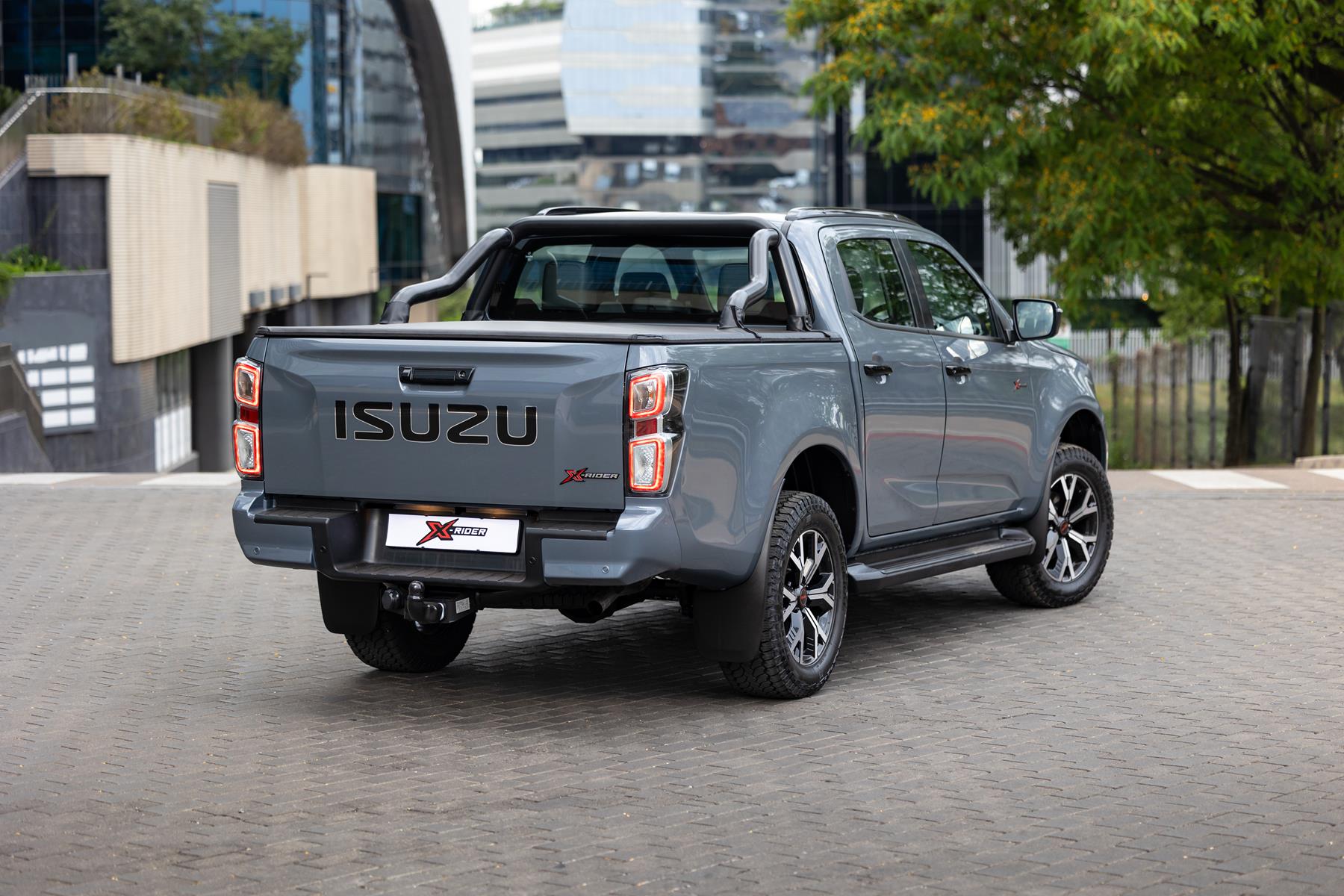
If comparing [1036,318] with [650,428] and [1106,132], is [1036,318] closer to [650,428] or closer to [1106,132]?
[650,428]

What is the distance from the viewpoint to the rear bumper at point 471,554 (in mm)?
6832

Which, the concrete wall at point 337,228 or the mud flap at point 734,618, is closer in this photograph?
the mud flap at point 734,618

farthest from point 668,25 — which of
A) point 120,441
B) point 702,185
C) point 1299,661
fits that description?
point 1299,661

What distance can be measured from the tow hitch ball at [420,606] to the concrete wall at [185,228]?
2216cm

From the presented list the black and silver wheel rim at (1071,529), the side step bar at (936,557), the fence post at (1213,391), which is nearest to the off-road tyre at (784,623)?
the side step bar at (936,557)

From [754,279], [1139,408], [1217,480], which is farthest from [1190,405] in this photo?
[754,279]

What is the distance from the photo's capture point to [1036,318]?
31.2 feet

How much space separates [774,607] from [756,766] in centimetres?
97

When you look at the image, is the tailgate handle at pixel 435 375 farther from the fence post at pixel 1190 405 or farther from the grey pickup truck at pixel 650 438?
the fence post at pixel 1190 405

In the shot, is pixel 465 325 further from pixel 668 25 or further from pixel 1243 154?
pixel 668 25

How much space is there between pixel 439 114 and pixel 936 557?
259 ft

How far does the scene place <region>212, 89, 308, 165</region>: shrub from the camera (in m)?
39.9

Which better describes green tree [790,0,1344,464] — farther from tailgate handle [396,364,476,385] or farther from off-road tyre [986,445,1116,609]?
tailgate handle [396,364,476,385]

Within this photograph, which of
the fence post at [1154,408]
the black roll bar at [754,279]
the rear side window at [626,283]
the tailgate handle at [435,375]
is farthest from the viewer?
the fence post at [1154,408]
